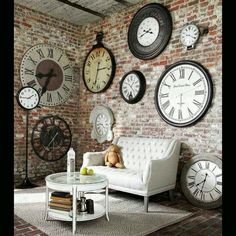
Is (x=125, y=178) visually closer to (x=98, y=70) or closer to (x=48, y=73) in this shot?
(x=98, y=70)

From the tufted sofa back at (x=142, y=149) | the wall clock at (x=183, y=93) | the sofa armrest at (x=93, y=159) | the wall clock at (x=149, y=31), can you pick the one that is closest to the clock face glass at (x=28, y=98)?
the sofa armrest at (x=93, y=159)

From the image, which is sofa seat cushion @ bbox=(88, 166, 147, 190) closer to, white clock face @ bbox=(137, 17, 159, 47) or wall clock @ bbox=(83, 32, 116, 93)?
wall clock @ bbox=(83, 32, 116, 93)

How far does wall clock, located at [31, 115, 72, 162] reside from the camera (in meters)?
5.35

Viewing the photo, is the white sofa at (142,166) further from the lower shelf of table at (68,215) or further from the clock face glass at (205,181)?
the lower shelf of table at (68,215)

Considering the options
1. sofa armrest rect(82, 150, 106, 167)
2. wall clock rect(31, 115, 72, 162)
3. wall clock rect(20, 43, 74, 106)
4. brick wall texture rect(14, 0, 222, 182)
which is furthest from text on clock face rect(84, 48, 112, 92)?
sofa armrest rect(82, 150, 106, 167)

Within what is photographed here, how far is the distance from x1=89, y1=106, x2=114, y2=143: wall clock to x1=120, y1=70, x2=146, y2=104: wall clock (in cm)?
55

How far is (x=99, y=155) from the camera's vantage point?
14.9ft

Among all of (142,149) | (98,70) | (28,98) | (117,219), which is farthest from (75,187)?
(98,70)

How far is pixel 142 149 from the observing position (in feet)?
14.3

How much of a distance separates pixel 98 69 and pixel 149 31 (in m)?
1.45
